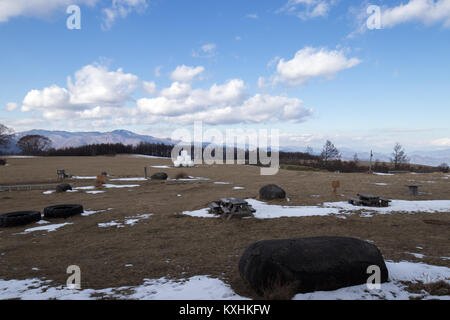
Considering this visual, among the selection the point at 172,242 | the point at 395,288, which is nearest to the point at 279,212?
the point at 172,242

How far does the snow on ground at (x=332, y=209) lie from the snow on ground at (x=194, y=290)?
6488 mm

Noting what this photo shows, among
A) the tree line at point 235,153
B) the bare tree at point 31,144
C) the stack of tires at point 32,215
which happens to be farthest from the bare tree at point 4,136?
the stack of tires at point 32,215

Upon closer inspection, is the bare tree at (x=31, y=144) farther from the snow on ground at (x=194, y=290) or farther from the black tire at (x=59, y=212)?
the snow on ground at (x=194, y=290)

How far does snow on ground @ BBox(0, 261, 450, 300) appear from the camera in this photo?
4.46 metres

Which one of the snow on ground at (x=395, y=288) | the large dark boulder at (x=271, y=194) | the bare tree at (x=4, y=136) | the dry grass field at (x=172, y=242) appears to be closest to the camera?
the snow on ground at (x=395, y=288)

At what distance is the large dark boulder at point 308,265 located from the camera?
4.59 meters

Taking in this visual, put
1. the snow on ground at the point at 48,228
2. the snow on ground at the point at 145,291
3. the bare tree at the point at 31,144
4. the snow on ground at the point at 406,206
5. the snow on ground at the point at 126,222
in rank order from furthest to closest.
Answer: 1. the bare tree at the point at 31,144
2. the snow on ground at the point at 406,206
3. the snow on ground at the point at 126,222
4. the snow on ground at the point at 48,228
5. the snow on ground at the point at 145,291

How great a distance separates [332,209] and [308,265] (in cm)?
922

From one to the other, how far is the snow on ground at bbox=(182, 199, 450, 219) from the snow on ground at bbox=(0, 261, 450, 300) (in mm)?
6488

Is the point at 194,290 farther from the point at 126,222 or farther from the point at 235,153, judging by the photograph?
the point at 235,153

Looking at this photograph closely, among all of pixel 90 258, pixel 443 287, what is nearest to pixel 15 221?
pixel 90 258

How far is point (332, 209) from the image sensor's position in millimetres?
12977

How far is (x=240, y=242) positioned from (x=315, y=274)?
394 centimetres

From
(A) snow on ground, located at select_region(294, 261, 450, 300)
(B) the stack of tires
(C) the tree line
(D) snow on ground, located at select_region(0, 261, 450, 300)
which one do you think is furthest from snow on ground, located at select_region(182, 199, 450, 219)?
(C) the tree line
